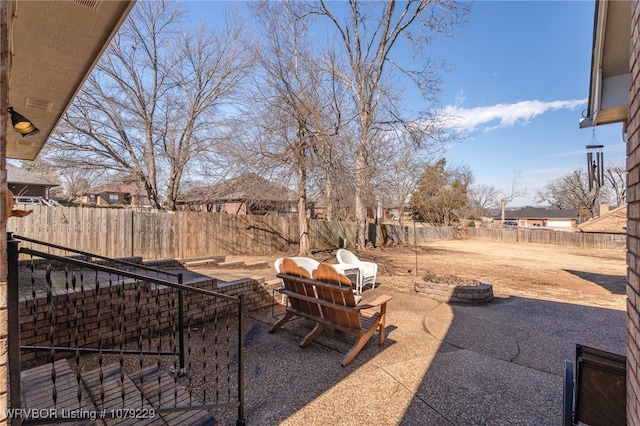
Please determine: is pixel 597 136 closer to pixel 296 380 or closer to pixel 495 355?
pixel 495 355

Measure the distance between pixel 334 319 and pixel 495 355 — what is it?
2082mm

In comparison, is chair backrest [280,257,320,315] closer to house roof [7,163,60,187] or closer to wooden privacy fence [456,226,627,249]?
house roof [7,163,60,187]

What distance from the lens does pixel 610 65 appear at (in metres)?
4.12

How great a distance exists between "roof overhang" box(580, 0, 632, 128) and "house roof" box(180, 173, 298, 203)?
848cm

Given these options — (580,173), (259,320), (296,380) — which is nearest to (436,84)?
(259,320)

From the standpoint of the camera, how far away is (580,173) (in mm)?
39531

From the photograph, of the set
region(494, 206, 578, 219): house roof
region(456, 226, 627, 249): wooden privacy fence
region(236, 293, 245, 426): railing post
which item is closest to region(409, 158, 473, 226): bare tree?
region(456, 226, 627, 249): wooden privacy fence

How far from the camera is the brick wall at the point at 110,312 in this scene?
3.25 m

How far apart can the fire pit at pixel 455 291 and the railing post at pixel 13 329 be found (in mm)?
6353

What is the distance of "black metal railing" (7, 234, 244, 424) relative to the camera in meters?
1.64

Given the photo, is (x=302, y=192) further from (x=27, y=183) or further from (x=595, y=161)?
(x=27, y=183)

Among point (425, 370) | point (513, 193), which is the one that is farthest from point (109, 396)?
point (513, 193)

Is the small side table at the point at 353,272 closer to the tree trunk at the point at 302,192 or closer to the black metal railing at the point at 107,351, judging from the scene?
the black metal railing at the point at 107,351

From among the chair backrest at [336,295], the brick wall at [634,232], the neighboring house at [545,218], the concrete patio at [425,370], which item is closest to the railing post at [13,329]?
the concrete patio at [425,370]
